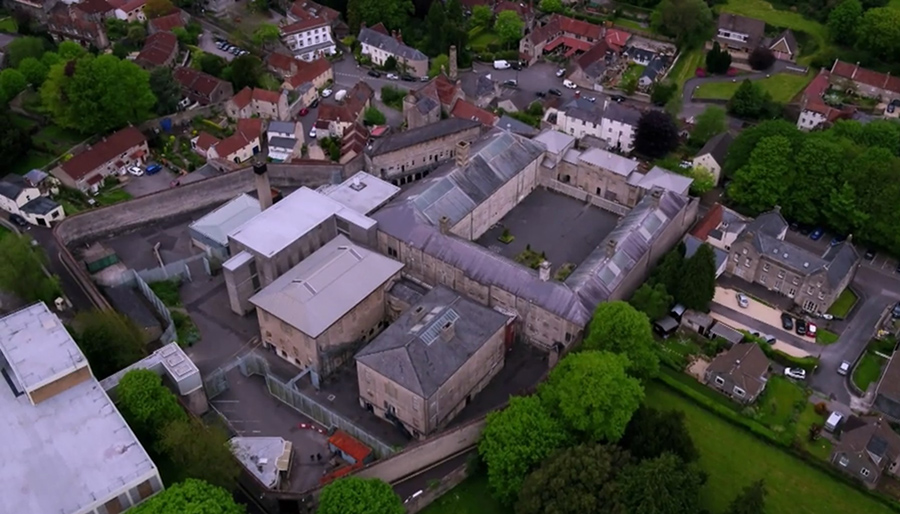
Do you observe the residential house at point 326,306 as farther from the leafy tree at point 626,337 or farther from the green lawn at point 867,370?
the green lawn at point 867,370

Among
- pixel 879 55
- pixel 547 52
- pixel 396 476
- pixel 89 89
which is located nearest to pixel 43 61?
pixel 89 89

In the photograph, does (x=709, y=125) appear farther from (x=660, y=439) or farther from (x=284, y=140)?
(x=284, y=140)

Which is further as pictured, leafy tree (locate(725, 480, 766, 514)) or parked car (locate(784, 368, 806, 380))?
parked car (locate(784, 368, 806, 380))

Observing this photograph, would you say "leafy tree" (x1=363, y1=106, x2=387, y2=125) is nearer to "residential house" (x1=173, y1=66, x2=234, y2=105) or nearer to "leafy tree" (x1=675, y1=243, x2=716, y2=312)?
"residential house" (x1=173, y1=66, x2=234, y2=105)

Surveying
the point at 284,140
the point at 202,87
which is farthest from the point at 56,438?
the point at 202,87

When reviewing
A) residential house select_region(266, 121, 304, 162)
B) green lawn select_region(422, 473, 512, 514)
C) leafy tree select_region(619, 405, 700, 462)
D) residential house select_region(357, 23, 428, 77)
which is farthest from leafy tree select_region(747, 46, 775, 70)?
green lawn select_region(422, 473, 512, 514)
